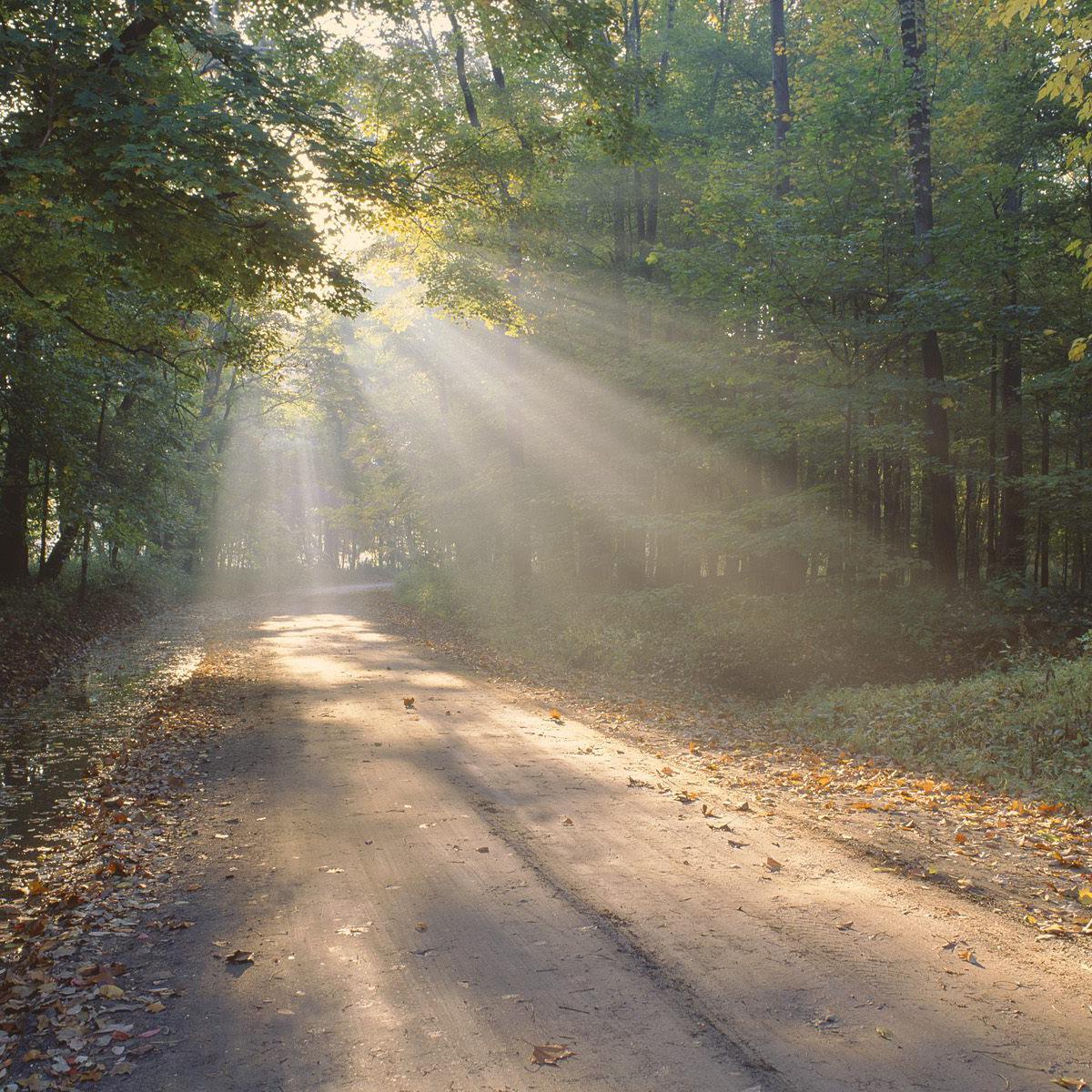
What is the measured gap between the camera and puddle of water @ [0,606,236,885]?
7297 mm

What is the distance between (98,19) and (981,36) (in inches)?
779

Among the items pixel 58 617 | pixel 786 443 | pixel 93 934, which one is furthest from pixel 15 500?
pixel 93 934

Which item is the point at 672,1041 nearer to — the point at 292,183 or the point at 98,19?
the point at 292,183

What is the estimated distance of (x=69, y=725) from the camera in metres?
11.4

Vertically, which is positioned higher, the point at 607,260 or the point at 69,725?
the point at 607,260

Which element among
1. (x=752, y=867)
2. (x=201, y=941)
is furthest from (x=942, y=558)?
(x=201, y=941)

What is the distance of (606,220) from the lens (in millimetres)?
24516

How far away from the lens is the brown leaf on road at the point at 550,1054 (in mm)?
3525

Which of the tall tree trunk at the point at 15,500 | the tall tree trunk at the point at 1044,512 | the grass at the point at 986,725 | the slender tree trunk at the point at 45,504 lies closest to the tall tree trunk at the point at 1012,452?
the tall tree trunk at the point at 1044,512

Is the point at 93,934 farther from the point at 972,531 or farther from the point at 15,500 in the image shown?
the point at 972,531

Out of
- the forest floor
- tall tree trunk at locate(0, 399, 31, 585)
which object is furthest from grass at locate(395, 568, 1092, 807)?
tall tree trunk at locate(0, 399, 31, 585)

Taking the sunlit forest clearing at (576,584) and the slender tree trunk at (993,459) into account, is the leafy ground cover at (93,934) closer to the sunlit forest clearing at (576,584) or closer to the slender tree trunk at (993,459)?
the sunlit forest clearing at (576,584)

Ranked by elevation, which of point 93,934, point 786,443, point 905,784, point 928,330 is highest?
point 928,330

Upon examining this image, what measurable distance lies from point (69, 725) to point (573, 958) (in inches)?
378
